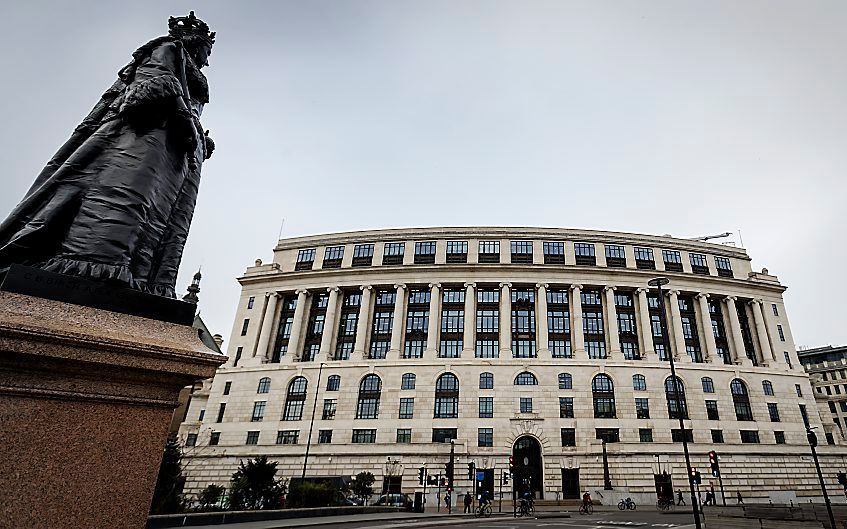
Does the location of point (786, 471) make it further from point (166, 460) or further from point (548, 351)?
point (166, 460)

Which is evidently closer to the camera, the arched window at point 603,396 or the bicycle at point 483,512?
the bicycle at point 483,512

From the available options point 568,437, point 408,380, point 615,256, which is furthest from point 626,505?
point 615,256

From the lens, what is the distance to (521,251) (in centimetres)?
6488

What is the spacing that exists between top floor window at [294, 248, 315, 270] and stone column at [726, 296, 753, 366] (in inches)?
2321

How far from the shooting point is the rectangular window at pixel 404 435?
171 ft

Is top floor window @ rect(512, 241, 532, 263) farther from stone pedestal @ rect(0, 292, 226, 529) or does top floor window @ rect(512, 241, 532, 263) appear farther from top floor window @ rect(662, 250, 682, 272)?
stone pedestal @ rect(0, 292, 226, 529)

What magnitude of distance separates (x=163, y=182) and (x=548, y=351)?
56307mm

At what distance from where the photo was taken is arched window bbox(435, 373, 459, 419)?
53609mm

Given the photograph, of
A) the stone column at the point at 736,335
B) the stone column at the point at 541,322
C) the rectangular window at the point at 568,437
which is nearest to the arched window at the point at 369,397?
the stone column at the point at 541,322

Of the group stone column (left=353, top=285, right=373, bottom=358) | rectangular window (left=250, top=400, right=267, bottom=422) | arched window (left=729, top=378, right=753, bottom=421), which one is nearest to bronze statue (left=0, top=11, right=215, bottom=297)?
stone column (left=353, top=285, right=373, bottom=358)

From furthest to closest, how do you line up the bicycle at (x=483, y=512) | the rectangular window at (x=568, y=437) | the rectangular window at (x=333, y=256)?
the rectangular window at (x=333, y=256), the rectangular window at (x=568, y=437), the bicycle at (x=483, y=512)

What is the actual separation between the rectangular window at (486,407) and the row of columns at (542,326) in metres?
5.70

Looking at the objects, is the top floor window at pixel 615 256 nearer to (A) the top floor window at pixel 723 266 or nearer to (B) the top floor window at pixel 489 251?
(A) the top floor window at pixel 723 266

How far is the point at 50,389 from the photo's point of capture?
351 centimetres
